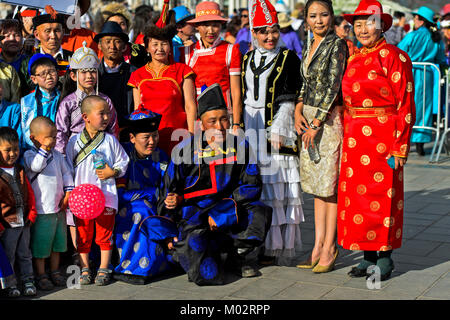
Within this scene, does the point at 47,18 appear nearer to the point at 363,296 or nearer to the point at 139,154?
the point at 139,154

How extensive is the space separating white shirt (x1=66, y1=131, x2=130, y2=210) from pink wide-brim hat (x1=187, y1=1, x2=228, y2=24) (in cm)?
138

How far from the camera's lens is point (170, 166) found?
205 inches

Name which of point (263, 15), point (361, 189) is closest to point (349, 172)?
point (361, 189)

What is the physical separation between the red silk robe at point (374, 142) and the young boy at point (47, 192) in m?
2.02

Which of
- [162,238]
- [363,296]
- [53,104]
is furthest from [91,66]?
[363,296]

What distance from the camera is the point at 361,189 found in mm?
4906

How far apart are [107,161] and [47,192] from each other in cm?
48

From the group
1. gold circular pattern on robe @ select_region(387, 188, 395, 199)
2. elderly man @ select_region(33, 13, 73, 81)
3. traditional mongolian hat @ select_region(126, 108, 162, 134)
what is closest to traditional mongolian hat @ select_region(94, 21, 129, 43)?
elderly man @ select_region(33, 13, 73, 81)

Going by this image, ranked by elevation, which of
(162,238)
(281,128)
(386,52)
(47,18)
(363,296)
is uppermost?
(47,18)

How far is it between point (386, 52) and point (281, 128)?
1028 mm

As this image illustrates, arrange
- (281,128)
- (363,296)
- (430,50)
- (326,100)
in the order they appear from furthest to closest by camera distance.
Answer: (430,50), (281,128), (326,100), (363,296)

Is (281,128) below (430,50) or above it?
below

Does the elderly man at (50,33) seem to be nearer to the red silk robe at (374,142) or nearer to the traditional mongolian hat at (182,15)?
the traditional mongolian hat at (182,15)

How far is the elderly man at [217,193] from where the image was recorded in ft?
16.9
